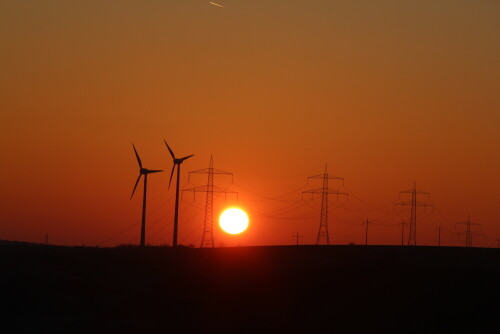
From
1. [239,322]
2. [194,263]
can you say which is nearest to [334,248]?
[194,263]

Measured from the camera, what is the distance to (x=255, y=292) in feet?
208

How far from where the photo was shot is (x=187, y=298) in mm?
62625

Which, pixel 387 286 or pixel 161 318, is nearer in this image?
pixel 161 318

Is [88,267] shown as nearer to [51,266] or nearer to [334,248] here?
[51,266]

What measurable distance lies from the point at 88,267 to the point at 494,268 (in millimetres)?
27682

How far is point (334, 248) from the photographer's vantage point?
80688 mm

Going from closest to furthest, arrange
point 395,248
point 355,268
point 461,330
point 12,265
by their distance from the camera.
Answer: point 461,330
point 355,268
point 12,265
point 395,248

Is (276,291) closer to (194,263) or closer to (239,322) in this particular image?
(239,322)

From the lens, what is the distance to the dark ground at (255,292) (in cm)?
5666

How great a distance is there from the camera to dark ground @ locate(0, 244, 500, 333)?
56.7 m

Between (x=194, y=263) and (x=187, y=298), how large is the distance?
1285cm

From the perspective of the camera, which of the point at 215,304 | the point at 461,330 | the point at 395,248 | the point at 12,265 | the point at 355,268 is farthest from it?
the point at 395,248

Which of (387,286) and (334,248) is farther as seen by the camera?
(334,248)

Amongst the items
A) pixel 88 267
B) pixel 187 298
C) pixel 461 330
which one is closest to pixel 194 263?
pixel 88 267
